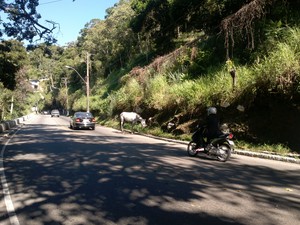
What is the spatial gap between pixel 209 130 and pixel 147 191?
17.3ft

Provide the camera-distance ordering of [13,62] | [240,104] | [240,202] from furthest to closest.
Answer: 1. [13,62]
2. [240,104]
3. [240,202]

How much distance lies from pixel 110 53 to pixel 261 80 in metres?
55.2

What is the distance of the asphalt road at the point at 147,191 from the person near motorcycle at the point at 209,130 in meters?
0.77

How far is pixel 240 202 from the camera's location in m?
6.80

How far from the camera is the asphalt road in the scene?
598 cm

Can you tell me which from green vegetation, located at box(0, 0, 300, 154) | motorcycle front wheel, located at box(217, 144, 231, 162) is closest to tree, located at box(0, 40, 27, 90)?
green vegetation, located at box(0, 0, 300, 154)

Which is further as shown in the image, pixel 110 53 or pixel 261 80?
pixel 110 53

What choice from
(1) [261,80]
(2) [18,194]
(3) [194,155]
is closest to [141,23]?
(1) [261,80]

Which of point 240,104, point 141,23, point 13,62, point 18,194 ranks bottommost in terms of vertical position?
point 18,194

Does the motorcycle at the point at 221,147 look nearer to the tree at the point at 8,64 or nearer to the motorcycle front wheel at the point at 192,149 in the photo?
the motorcycle front wheel at the point at 192,149

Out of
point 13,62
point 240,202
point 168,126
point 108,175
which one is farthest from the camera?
point 13,62

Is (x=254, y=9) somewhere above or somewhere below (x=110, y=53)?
below

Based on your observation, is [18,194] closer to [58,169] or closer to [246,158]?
[58,169]

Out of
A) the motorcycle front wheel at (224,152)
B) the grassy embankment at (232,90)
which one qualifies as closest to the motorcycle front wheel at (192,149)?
the motorcycle front wheel at (224,152)
